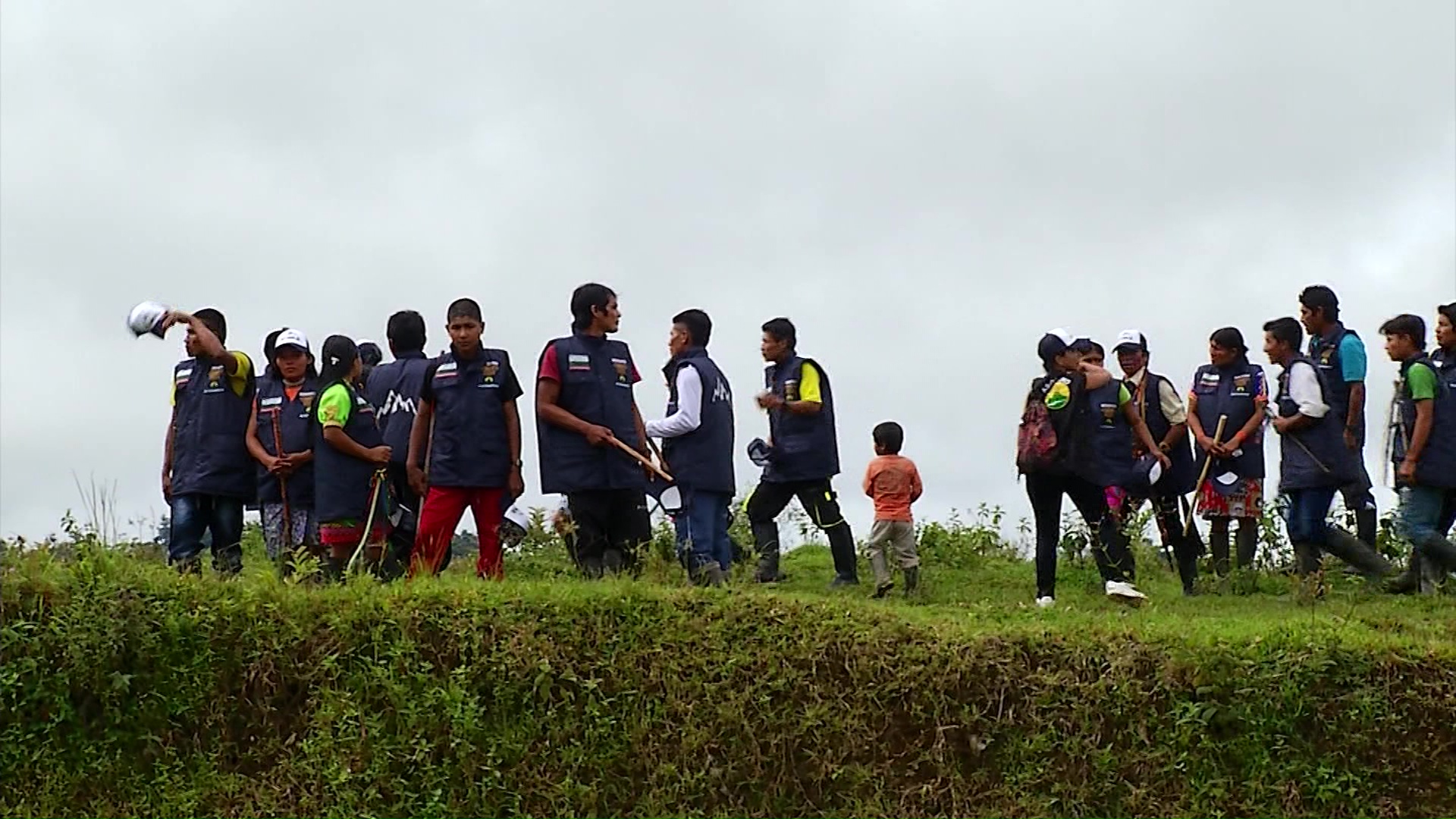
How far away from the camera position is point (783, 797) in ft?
20.0

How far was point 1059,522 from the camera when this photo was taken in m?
8.34

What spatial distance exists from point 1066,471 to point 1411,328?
8.56 ft

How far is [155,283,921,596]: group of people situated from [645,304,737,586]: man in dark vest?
0.5 inches

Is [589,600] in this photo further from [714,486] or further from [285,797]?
[714,486]

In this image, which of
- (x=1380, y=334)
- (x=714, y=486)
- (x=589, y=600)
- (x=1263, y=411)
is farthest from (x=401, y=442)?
(x=1380, y=334)

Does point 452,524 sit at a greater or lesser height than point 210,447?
lesser

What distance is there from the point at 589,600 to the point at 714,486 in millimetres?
2188

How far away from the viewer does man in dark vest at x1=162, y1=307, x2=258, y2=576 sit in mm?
8008

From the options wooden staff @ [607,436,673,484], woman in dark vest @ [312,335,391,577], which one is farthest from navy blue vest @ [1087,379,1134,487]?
woman in dark vest @ [312,335,391,577]

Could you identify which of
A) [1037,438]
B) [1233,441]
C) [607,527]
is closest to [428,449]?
[607,527]

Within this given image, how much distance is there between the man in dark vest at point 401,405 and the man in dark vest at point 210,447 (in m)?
0.73

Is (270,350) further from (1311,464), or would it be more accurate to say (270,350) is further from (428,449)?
(1311,464)

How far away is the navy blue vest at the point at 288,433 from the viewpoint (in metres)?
7.96

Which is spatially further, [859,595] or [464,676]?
[859,595]
